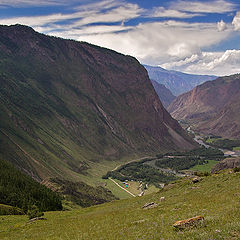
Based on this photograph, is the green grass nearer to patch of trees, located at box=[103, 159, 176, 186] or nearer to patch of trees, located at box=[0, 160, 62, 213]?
patch of trees, located at box=[103, 159, 176, 186]

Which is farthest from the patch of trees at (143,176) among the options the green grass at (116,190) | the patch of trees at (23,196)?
the patch of trees at (23,196)

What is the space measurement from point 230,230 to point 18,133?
561ft

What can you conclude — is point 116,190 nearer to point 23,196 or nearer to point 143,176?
point 143,176

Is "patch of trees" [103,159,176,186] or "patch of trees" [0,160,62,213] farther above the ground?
"patch of trees" [0,160,62,213]

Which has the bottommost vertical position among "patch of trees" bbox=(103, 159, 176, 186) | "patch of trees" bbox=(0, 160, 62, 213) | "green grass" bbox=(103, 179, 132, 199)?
"patch of trees" bbox=(103, 159, 176, 186)

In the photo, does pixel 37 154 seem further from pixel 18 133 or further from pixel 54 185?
pixel 54 185

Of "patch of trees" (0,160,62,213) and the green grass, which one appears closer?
"patch of trees" (0,160,62,213)

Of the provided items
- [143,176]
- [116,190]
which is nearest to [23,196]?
[116,190]

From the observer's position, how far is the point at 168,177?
581 ft

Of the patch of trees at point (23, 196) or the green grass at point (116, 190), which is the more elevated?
the patch of trees at point (23, 196)

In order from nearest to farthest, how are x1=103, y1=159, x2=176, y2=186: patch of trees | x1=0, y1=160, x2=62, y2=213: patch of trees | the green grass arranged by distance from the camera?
x1=0, y1=160, x2=62, y2=213: patch of trees < the green grass < x1=103, y1=159, x2=176, y2=186: patch of trees

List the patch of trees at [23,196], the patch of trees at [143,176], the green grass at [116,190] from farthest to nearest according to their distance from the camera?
the patch of trees at [143,176], the green grass at [116,190], the patch of trees at [23,196]

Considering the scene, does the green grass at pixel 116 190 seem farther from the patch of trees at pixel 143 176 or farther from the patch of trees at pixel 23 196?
the patch of trees at pixel 23 196

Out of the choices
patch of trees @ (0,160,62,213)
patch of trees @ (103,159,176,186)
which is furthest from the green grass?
patch of trees @ (0,160,62,213)
